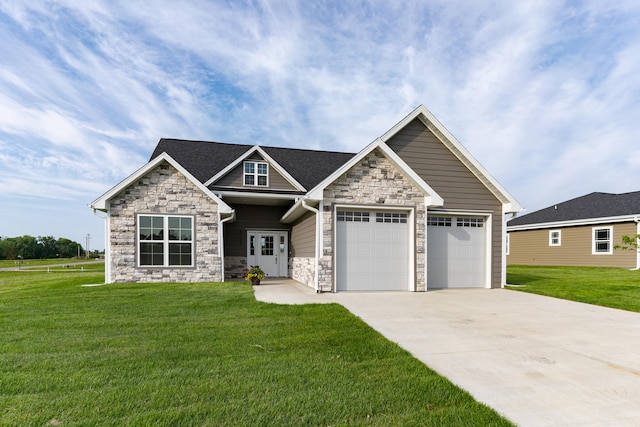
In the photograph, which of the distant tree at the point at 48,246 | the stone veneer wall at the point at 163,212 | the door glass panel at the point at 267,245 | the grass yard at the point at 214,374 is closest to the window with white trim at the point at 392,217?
the grass yard at the point at 214,374

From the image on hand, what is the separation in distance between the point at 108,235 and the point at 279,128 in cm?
1184

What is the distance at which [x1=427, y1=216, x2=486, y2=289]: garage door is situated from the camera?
37.6 ft

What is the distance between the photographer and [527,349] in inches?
194

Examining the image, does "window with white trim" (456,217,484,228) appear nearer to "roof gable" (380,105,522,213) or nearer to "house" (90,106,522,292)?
"house" (90,106,522,292)

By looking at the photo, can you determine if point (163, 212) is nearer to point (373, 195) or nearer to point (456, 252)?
point (373, 195)

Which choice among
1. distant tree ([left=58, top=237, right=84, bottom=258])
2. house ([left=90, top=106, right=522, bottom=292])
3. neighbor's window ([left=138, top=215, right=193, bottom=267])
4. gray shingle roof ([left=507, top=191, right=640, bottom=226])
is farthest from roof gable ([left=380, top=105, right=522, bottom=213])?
distant tree ([left=58, top=237, right=84, bottom=258])

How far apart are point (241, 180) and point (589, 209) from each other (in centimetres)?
2009

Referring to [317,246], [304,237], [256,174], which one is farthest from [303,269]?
[256,174]

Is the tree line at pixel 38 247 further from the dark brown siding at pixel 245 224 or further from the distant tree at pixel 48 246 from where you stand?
the dark brown siding at pixel 245 224

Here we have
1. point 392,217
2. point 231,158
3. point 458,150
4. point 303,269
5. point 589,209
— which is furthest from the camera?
point 589,209

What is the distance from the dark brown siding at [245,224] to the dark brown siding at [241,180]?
1.04 m

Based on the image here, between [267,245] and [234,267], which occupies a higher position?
[267,245]

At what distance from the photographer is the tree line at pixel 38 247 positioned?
65188mm

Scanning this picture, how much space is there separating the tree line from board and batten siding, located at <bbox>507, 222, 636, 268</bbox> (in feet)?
253
